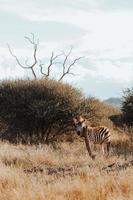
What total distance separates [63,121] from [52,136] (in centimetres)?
87

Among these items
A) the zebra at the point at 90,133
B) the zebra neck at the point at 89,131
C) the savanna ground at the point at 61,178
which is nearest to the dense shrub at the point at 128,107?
the zebra at the point at 90,133

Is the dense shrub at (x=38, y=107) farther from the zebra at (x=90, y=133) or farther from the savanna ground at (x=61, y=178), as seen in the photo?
the savanna ground at (x=61, y=178)

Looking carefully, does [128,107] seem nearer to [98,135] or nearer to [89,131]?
[98,135]

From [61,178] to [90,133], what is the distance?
23.7ft

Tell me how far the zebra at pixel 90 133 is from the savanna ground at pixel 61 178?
0.87 metres

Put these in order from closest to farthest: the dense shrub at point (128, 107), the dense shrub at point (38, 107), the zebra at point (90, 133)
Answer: the zebra at point (90, 133) < the dense shrub at point (38, 107) < the dense shrub at point (128, 107)

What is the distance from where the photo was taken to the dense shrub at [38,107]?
989 inches

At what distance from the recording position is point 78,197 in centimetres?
1088

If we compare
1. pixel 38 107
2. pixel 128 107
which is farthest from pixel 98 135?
pixel 128 107

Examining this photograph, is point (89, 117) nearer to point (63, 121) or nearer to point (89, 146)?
point (63, 121)

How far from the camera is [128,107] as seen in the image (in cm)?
3002

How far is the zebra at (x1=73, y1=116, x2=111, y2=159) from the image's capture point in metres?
19.8

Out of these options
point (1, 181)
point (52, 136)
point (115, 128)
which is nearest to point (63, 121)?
point (52, 136)

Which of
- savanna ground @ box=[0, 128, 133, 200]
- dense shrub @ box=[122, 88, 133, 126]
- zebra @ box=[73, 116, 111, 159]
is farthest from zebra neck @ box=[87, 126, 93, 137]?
dense shrub @ box=[122, 88, 133, 126]
